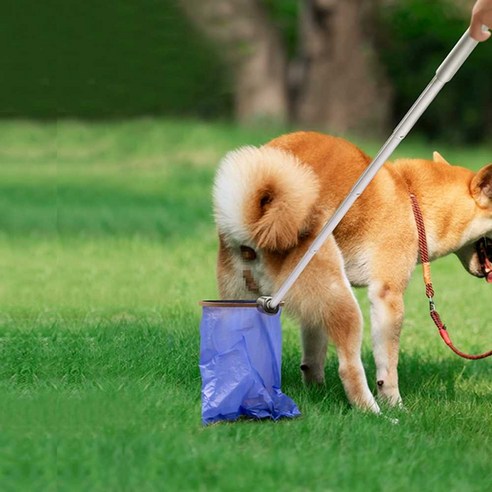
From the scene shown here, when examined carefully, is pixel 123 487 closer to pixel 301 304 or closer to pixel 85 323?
pixel 301 304

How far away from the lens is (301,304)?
5.06m

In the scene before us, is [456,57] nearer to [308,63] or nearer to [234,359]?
[234,359]

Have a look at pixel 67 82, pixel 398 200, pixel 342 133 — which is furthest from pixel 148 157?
pixel 398 200

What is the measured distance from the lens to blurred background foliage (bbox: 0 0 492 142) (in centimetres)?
910

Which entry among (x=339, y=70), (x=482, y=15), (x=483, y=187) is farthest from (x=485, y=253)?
(x=339, y=70)

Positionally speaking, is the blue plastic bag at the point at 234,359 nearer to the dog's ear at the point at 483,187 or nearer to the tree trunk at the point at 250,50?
the dog's ear at the point at 483,187

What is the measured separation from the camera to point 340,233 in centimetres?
547

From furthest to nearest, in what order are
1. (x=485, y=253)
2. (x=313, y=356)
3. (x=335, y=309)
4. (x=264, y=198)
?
(x=485, y=253), (x=313, y=356), (x=335, y=309), (x=264, y=198)

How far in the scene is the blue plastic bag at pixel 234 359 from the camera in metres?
4.75

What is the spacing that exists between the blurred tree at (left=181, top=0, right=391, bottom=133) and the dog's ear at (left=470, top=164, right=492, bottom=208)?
14.3 m

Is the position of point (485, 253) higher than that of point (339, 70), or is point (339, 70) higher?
point (339, 70)

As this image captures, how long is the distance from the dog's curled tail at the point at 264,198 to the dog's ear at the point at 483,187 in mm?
1270

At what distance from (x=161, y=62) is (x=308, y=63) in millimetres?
2944

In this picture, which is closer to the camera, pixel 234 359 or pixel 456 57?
pixel 456 57
